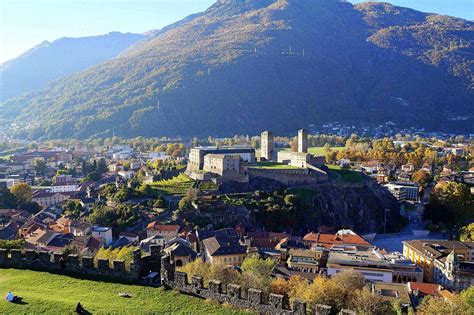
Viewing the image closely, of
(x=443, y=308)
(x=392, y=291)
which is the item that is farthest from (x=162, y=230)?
(x=443, y=308)

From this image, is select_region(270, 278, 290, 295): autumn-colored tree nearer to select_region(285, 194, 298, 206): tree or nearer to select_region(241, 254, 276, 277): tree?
select_region(241, 254, 276, 277): tree

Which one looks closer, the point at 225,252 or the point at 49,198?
the point at 225,252

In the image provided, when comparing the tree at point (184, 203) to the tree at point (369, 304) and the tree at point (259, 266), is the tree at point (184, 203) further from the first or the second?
the tree at point (369, 304)

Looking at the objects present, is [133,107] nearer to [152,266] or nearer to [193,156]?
[193,156]

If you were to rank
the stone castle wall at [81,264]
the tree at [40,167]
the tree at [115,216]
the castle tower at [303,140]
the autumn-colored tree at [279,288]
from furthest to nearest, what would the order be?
the tree at [40,167]
the castle tower at [303,140]
the tree at [115,216]
the autumn-colored tree at [279,288]
the stone castle wall at [81,264]

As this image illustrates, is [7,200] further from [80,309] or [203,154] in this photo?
[80,309]

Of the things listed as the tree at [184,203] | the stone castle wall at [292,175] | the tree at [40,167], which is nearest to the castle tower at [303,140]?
the stone castle wall at [292,175]

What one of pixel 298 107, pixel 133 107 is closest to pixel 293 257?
pixel 133 107
